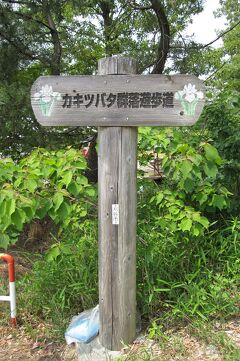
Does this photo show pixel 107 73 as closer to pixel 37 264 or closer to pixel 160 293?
pixel 160 293

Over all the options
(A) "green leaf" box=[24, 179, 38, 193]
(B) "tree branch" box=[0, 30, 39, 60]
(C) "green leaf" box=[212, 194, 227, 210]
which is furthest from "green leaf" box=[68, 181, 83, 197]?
(B) "tree branch" box=[0, 30, 39, 60]

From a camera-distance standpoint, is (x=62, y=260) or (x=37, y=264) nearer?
(x=62, y=260)

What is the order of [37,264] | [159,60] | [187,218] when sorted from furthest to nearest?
[159,60]
[37,264]
[187,218]

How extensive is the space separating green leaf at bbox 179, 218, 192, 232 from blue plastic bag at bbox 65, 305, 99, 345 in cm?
89

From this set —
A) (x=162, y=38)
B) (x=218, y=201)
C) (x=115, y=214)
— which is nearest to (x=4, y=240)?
(x=115, y=214)

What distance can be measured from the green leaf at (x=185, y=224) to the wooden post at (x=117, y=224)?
1.53ft

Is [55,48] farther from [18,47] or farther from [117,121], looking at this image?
[117,121]

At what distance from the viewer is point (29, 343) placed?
295 centimetres

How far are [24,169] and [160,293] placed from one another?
145 centimetres

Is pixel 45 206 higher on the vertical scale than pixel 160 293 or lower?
higher

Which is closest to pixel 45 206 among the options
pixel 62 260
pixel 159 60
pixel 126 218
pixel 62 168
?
pixel 62 168

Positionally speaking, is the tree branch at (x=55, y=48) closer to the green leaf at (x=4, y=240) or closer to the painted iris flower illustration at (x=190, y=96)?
the painted iris flower illustration at (x=190, y=96)

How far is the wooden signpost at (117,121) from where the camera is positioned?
2338mm

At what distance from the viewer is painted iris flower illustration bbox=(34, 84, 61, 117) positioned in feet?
7.94
